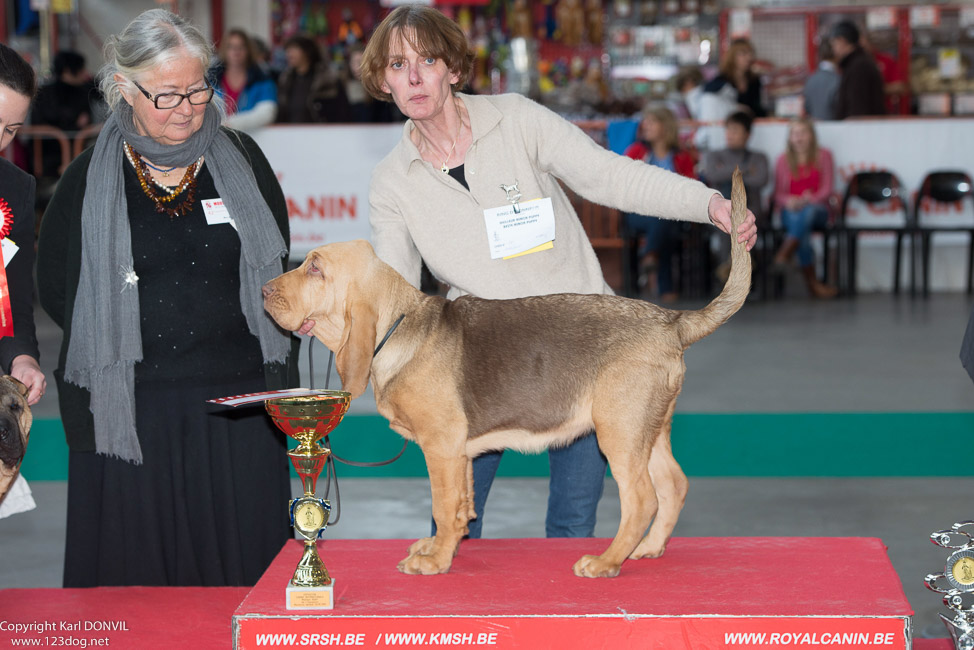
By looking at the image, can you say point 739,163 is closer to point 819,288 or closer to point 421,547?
point 819,288

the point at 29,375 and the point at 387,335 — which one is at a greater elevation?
the point at 387,335

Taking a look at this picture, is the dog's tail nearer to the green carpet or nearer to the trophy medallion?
the trophy medallion

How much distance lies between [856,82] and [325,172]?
18.0ft

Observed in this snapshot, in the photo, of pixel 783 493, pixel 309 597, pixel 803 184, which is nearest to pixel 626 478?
pixel 309 597

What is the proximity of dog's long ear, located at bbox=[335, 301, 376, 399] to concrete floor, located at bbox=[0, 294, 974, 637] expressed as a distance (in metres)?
2.19

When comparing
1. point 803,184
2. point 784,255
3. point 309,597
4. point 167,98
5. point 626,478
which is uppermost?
point 167,98

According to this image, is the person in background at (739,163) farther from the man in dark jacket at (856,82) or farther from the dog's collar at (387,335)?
the dog's collar at (387,335)

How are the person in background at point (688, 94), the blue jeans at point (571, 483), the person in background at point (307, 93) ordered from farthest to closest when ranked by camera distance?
the person in background at point (688, 94) → the person in background at point (307, 93) → the blue jeans at point (571, 483)

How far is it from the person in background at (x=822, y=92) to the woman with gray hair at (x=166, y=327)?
9.91 m

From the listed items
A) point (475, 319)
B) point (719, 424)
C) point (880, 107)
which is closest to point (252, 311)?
point (475, 319)

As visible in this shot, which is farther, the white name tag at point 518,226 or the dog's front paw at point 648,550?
the white name tag at point 518,226

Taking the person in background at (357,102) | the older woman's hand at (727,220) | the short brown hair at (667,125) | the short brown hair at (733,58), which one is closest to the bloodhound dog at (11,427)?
the older woman's hand at (727,220)

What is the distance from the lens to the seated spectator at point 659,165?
982 cm

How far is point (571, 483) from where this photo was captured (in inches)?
124
